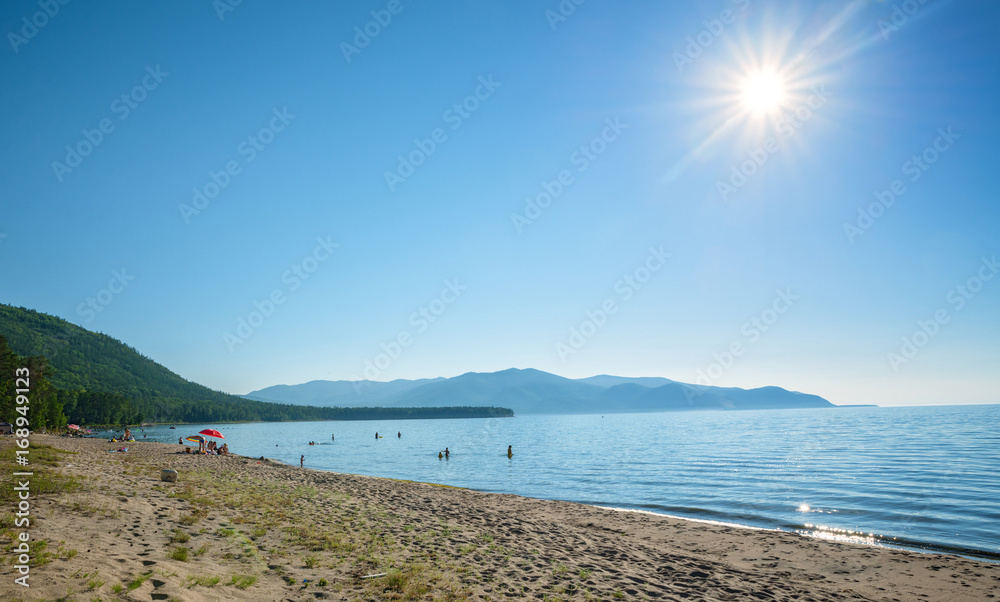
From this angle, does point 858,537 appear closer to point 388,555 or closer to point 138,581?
point 388,555

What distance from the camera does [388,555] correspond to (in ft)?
40.6

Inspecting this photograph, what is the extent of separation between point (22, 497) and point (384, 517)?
10.5 metres

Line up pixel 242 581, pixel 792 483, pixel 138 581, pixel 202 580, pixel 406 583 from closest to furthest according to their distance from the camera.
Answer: pixel 138 581 → pixel 202 580 → pixel 242 581 → pixel 406 583 → pixel 792 483

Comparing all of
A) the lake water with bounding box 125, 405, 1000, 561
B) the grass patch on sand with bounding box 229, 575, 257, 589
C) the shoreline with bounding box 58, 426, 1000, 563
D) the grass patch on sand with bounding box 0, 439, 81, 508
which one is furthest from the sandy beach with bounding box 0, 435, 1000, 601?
the lake water with bounding box 125, 405, 1000, 561

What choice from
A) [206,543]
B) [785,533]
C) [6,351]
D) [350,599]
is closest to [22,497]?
[206,543]

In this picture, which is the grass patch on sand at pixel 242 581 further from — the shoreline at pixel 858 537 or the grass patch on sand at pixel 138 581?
the shoreline at pixel 858 537

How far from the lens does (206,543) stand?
37.3ft

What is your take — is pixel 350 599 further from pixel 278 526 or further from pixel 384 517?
pixel 384 517

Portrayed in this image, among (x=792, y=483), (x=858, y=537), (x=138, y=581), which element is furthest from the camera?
(x=792, y=483)

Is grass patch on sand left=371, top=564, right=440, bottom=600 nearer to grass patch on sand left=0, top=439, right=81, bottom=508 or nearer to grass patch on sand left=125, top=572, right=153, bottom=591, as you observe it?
grass patch on sand left=125, top=572, right=153, bottom=591

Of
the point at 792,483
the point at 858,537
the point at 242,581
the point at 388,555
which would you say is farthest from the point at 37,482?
the point at 792,483

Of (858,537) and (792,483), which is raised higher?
(858,537)

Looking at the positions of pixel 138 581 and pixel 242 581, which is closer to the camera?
pixel 138 581

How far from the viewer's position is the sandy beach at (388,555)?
8867 mm
